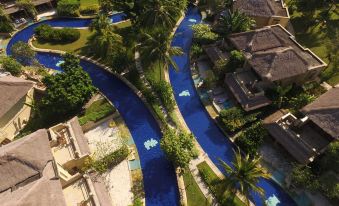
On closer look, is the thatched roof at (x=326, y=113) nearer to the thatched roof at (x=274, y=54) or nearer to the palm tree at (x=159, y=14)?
the thatched roof at (x=274, y=54)

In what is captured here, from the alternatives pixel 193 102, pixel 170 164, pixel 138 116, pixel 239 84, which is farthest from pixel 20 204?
pixel 239 84

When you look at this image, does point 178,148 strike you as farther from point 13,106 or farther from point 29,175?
point 13,106

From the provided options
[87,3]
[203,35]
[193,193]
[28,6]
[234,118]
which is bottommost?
[193,193]

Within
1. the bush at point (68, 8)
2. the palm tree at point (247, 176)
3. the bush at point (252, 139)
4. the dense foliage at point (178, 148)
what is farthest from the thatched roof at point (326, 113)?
the bush at point (68, 8)

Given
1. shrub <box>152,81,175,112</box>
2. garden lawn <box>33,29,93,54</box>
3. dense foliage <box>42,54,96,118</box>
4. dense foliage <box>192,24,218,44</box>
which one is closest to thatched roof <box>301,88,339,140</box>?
shrub <box>152,81,175,112</box>

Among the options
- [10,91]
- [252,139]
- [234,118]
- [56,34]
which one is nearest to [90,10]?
[56,34]
